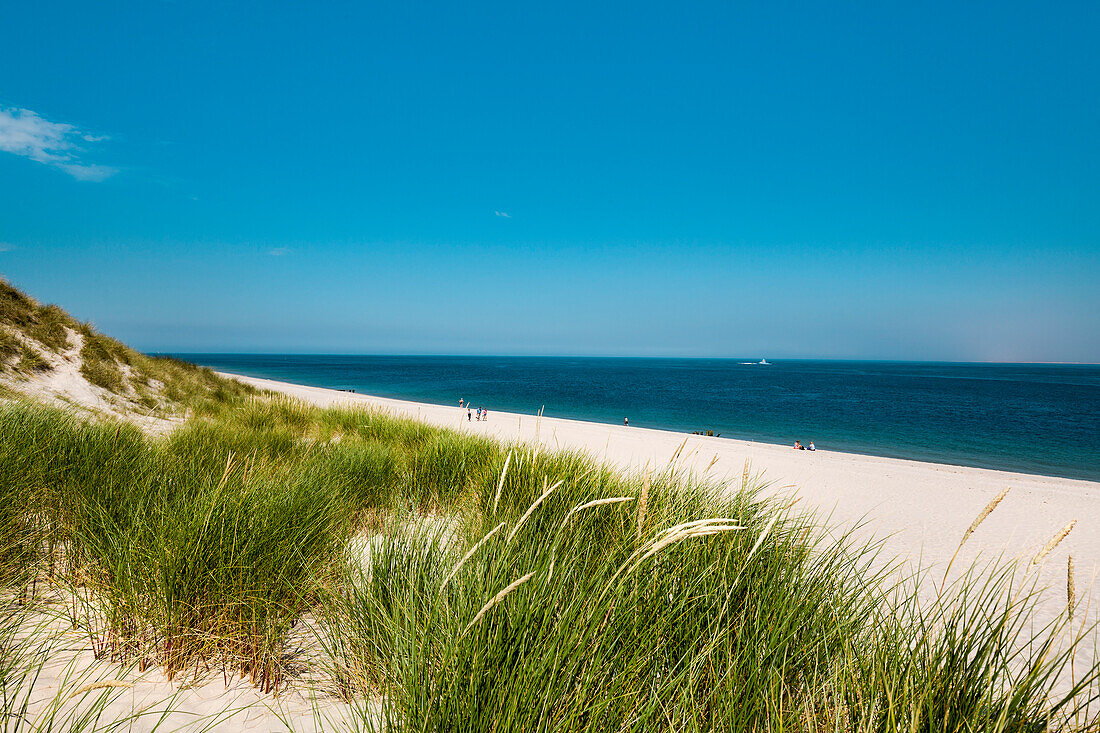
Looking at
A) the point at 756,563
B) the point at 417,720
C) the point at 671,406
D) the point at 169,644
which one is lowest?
the point at 671,406

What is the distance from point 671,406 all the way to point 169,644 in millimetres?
44138

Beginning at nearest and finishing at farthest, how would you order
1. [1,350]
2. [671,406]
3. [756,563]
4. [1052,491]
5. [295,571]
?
1. [756,563]
2. [295,571]
3. [1,350]
4. [1052,491]
5. [671,406]

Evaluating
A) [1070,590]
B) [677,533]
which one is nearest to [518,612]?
[677,533]

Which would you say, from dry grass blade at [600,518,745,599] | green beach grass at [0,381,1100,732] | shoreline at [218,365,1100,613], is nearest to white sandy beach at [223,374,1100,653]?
shoreline at [218,365,1100,613]

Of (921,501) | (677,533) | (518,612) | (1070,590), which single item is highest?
(677,533)

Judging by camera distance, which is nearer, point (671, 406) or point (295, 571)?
point (295, 571)

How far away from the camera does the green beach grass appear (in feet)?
5.65

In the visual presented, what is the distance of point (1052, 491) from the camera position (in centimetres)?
1223

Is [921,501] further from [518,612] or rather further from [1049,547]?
[518,612]

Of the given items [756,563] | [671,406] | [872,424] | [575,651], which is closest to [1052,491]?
[756,563]

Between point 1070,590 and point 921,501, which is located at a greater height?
point 1070,590

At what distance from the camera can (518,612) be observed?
1911 mm

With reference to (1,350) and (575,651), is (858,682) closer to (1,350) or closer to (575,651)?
(575,651)

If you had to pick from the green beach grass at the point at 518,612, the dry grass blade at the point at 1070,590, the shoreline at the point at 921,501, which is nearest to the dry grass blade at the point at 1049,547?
the dry grass blade at the point at 1070,590
